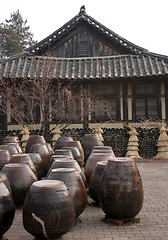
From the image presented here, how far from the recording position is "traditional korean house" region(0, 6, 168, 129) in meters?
13.1

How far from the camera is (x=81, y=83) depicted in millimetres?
13672

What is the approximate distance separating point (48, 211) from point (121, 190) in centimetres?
142

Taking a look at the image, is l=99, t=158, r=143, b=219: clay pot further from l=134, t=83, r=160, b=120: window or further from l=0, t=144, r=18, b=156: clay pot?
l=134, t=83, r=160, b=120: window

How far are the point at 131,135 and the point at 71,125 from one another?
3.41 metres

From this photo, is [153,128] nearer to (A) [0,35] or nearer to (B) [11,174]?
(B) [11,174]

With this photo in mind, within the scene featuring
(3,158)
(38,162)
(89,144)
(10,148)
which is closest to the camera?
(3,158)

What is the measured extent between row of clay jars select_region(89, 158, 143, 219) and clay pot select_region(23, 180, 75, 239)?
103 centimetres

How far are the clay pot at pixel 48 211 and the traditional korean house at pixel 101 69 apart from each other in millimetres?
9599

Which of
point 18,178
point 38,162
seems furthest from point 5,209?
point 38,162

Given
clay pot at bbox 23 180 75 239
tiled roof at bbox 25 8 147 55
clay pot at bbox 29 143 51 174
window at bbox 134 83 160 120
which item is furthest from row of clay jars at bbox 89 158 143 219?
tiled roof at bbox 25 8 147 55

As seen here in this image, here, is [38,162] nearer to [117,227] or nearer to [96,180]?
[96,180]

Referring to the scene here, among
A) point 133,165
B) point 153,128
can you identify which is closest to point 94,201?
point 133,165

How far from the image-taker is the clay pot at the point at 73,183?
4219 mm

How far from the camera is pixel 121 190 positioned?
4.32m
